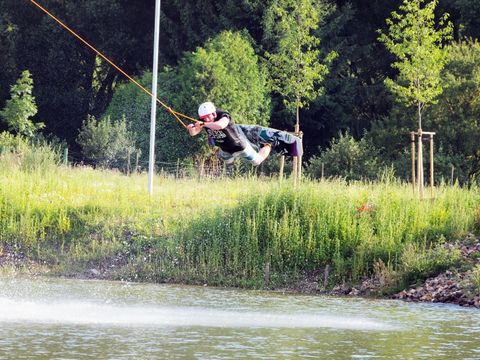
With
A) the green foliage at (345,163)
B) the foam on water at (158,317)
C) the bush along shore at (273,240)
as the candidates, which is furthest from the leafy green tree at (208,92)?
the foam on water at (158,317)

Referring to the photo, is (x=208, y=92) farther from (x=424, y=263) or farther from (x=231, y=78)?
(x=424, y=263)

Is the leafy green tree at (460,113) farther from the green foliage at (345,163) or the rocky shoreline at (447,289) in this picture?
the rocky shoreline at (447,289)

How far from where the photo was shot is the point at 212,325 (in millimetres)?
19641

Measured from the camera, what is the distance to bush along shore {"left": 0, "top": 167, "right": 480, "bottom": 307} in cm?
2566

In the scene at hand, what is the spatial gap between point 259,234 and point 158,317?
23.7 feet

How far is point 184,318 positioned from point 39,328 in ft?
8.54

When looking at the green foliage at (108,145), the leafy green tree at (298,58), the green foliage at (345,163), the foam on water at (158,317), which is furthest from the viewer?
the green foliage at (108,145)

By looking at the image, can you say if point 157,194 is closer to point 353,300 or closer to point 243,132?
point 353,300

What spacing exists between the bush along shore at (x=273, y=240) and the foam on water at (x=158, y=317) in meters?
4.14

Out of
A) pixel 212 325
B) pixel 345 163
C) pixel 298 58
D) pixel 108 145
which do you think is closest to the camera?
pixel 212 325

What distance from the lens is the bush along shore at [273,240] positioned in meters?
25.7

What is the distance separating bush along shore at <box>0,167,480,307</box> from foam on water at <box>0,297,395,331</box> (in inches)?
163

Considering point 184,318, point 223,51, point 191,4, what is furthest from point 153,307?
point 191,4

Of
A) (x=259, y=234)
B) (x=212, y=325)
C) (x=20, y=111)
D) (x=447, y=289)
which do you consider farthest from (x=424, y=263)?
(x=20, y=111)
